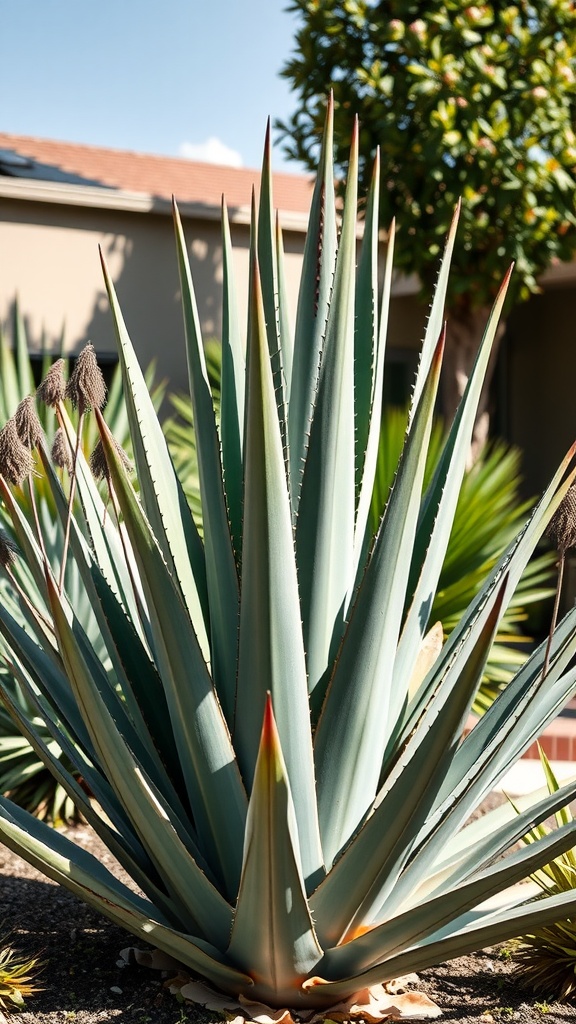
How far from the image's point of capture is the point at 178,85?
25688mm

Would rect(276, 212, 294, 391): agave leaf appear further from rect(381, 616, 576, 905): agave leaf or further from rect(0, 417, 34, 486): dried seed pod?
rect(381, 616, 576, 905): agave leaf

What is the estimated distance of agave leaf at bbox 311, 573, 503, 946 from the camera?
1.93m

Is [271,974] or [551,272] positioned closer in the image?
[271,974]

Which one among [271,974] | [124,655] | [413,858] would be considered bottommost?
[271,974]

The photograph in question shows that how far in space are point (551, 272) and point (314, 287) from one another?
265 inches

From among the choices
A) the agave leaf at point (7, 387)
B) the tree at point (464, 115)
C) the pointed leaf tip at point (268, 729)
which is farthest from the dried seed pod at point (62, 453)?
the tree at point (464, 115)

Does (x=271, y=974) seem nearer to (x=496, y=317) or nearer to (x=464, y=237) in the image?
(x=496, y=317)

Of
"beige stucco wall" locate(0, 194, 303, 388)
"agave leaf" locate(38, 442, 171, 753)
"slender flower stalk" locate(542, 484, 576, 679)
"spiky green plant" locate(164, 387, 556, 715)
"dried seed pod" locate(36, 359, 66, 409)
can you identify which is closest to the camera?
"slender flower stalk" locate(542, 484, 576, 679)

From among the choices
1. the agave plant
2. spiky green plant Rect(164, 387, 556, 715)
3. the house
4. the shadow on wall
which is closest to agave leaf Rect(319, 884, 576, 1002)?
the agave plant

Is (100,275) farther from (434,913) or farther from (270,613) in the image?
(434,913)

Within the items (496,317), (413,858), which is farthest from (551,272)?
(413,858)

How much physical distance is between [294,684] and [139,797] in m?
→ 0.38

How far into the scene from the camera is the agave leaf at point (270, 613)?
1.99 meters

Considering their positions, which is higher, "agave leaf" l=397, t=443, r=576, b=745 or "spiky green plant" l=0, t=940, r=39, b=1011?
"agave leaf" l=397, t=443, r=576, b=745
